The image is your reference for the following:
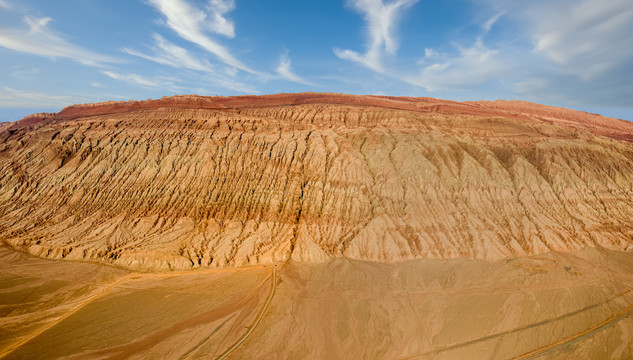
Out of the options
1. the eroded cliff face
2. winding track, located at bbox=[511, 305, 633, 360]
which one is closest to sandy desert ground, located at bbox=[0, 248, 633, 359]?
winding track, located at bbox=[511, 305, 633, 360]

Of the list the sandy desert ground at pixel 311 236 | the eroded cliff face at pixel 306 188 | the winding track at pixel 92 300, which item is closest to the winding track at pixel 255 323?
the winding track at pixel 92 300

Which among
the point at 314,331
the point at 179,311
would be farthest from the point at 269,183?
the point at 314,331

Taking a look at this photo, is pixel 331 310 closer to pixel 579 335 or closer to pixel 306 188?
pixel 579 335

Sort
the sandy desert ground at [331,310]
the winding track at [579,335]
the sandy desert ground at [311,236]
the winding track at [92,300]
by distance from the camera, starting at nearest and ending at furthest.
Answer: the winding track at [579,335] → the sandy desert ground at [331,310] → the winding track at [92,300] → the sandy desert ground at [311,236]

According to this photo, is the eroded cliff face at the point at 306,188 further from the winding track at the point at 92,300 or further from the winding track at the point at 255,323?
the winding track at the point at 255,323

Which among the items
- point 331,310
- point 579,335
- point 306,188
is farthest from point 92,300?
point 579,335

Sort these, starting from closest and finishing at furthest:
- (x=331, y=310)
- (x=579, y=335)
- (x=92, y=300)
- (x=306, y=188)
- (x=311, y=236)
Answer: (x=579, y=335) → (x=331, y=310) → (x=92, y=300) → (x=311, y=236) → (x=306, y=188)

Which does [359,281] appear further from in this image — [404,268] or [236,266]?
[236,266]

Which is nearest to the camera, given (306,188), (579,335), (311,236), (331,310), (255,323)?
(579,335)

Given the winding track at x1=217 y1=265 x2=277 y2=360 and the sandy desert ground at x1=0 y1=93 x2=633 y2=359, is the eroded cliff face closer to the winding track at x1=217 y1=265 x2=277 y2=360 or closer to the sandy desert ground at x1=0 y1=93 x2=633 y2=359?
the sandy desert ground at x1=0 y1=93 x2=633 y2=359
